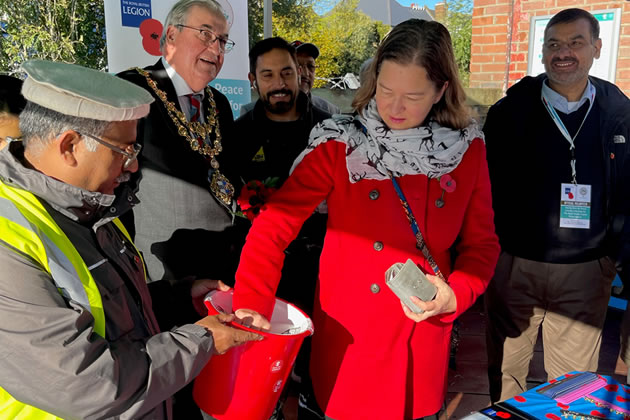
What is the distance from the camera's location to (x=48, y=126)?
1097mm

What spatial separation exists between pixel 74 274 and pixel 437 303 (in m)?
0.99

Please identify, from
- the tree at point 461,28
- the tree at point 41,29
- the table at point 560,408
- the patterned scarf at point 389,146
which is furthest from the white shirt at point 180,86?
the tree at point 461,28

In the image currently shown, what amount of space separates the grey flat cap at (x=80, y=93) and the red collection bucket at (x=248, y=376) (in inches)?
24.8

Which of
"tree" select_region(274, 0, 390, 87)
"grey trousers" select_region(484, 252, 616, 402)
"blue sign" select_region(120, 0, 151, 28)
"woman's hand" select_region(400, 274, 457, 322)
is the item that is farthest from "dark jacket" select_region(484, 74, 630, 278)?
"tree" select_region(274, 0, 390, 87)

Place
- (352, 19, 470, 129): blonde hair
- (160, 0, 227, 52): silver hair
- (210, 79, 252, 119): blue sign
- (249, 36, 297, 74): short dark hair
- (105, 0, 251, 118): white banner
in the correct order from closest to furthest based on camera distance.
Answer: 1. (352, 19, 470, 129): blonde hair
2. (160, 0, 227, 52): silver hair
3. (249, 36, 297, 74): short dark hair
4. (105, 0, 251, 118): white banner
5. (210, 79, 252, 119): blue sign

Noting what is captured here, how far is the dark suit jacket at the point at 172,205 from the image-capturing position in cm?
214

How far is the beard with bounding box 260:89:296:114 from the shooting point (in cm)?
304

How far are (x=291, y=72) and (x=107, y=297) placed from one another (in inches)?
88.4

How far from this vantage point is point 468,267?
165cm

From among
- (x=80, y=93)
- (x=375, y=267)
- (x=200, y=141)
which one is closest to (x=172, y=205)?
(x=200, y=141)

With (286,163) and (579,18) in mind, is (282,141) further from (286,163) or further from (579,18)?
(579,18)

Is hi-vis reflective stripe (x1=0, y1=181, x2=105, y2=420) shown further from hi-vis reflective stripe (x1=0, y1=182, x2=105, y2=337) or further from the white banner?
the white banner

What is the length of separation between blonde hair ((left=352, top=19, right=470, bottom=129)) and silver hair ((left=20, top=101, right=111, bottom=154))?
2.93ft

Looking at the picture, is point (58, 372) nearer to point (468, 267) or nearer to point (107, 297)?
point (107, 297)
